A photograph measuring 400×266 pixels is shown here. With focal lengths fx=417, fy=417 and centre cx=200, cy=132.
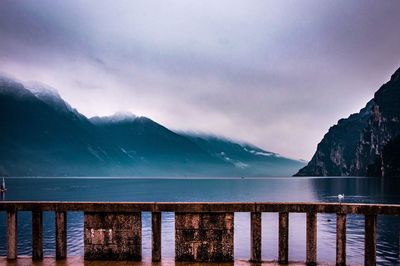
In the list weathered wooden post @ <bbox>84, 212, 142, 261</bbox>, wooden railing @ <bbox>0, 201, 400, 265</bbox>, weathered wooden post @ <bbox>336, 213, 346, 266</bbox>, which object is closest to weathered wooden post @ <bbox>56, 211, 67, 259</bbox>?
wooden railing @ <bbox>0, 201, 400, 265</bbox>

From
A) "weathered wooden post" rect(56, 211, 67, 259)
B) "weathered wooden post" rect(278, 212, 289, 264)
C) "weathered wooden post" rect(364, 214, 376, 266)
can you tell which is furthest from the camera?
"weathered wooden post" rect(56, 211, 67, 259)

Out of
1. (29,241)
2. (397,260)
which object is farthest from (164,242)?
(397,260)

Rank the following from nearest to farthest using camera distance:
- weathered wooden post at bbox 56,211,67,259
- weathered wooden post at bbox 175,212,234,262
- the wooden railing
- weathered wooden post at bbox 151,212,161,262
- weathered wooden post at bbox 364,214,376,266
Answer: weathered wooden post at bbox 364,214,376,266 → the wooden railing → weathered wooden post at bbox 175,212,234,262 → weathered wooden post at bbox 151,212,161,262 → weathered wooden post at bbox 56,211,67,259

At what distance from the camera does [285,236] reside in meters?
10.0

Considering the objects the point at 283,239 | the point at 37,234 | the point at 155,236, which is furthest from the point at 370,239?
the point at 37,234

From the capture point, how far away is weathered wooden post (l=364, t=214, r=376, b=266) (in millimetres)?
9578

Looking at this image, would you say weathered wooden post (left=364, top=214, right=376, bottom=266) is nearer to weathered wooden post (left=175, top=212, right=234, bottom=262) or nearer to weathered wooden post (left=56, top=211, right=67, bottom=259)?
weathered wooden post (left=175, top=212, right=234, bottom=262)

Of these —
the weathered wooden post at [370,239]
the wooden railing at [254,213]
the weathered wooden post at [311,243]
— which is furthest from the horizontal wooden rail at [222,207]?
the weathered wooden post at [311,243]

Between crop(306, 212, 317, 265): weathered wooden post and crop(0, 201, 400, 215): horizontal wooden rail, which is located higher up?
crop(0, 201, 400, 215): horizontal wooden rail

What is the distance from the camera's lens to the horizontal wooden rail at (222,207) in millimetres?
9727

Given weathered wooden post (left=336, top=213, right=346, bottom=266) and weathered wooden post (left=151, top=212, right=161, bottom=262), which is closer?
weathered wooden post (left=336, top=213, right=346, bottom=266)

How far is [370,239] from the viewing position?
377 inches

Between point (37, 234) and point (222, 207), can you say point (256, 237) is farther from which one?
point (37, 234)

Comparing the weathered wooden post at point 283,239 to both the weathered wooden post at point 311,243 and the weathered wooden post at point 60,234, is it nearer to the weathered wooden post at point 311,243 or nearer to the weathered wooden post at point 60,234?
the weathered wooden post at point 311,243
